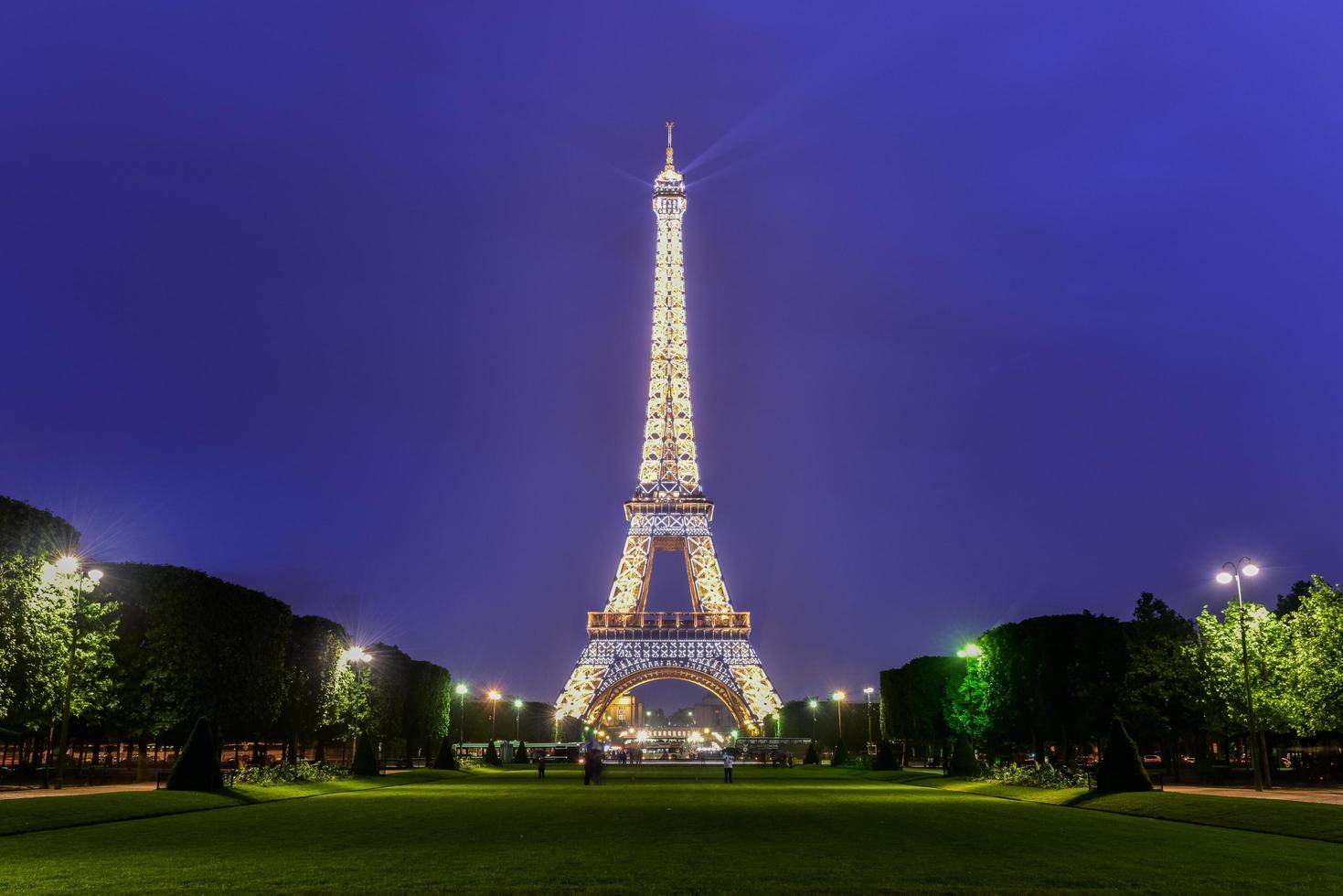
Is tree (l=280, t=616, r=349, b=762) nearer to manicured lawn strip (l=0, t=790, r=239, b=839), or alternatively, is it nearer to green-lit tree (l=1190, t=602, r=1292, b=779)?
manicured lawn strip (l=0, t=790, r=239, b=839)

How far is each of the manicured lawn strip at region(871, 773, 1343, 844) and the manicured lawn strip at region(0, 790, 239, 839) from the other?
25124 mm

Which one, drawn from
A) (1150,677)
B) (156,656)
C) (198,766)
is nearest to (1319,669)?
(1150,677)

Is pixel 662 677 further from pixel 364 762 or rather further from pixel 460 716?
pixel 364 762

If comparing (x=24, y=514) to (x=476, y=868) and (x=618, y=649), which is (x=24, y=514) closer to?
(x=476, y=868)

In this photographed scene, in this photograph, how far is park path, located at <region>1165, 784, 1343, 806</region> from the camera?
3544cm

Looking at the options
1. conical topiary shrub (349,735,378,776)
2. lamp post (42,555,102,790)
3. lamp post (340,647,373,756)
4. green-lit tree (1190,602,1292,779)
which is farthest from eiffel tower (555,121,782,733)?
lamp post (42,555,102,790)

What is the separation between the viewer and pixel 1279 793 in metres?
39.9

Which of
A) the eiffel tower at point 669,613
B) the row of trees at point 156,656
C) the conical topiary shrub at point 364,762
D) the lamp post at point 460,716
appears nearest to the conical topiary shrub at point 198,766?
the row of trees at point 156,656

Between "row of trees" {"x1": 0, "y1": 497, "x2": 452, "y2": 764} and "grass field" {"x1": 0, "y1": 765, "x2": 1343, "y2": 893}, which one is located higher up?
"row of trees" {"x1": 0, "y1": 497, "x2": 452, "y2": 764}

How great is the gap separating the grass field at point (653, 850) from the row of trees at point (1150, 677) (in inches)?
578

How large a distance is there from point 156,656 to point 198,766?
11.4 metres

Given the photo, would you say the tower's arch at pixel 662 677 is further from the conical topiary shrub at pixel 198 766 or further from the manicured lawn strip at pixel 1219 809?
the conical topiary shrub at pixel 198 766

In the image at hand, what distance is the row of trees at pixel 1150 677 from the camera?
4278 centimetres

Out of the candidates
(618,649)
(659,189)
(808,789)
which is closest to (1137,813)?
(808,789)
